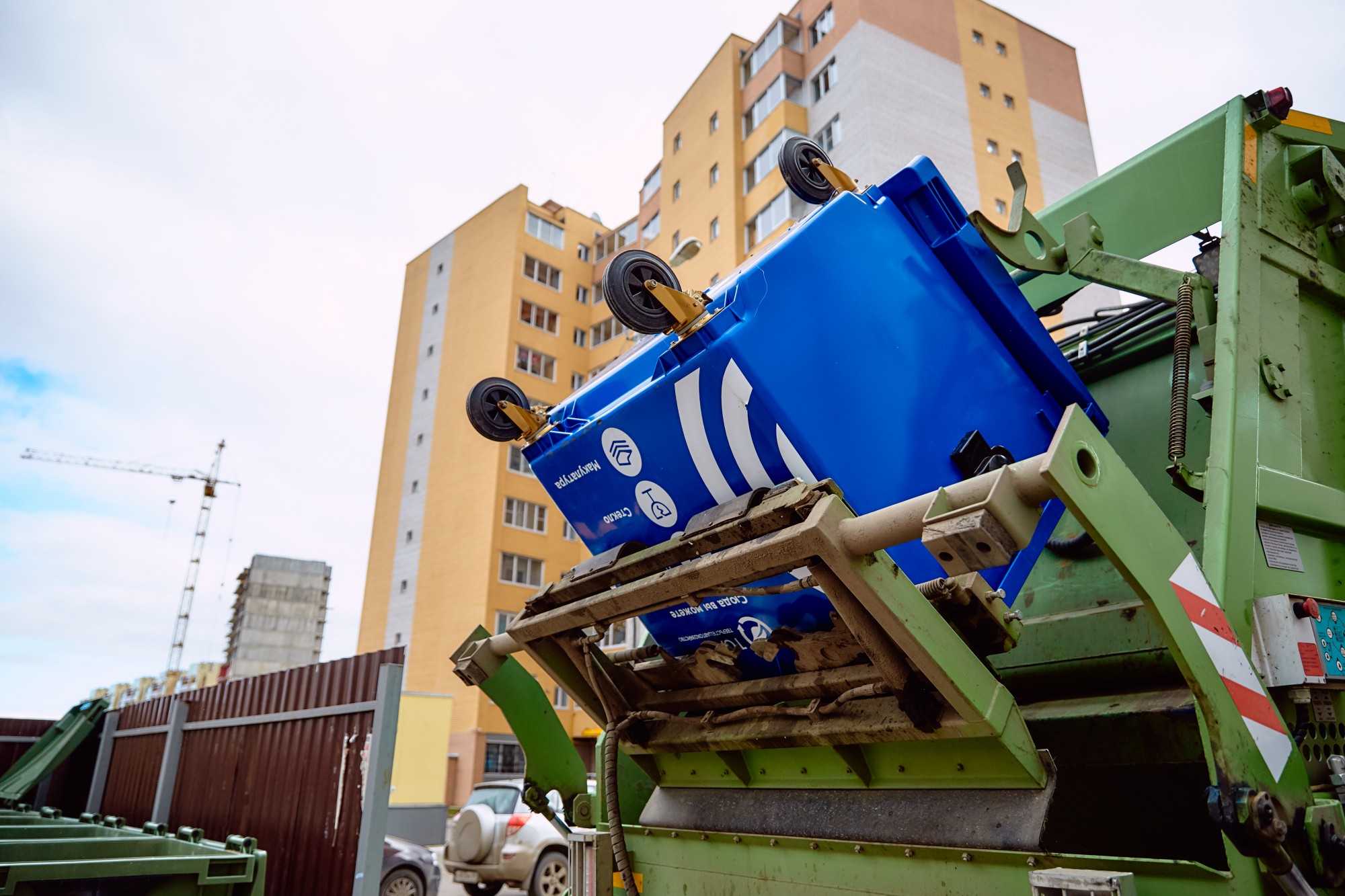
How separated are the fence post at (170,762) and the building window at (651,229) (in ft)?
90.1

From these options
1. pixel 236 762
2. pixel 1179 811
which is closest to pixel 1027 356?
pixel 1179 811

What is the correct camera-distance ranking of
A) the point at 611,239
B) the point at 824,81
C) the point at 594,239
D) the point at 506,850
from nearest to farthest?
the point at 506,850, the point at 824,81, the point at 594,239, the point at 611,239

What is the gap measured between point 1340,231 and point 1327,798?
2.02m

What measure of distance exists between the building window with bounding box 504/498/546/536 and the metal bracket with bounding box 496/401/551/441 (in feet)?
87.6

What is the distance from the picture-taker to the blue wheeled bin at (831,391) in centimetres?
245

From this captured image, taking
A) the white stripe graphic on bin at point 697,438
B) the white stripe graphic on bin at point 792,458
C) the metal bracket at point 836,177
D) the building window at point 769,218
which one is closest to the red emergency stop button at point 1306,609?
the white stripe graphic on bin at point 792,458

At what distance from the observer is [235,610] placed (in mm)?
64312

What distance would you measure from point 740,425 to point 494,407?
1140 mm

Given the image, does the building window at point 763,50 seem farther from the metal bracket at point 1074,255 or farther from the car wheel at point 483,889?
the metal bracket at point 1074,255

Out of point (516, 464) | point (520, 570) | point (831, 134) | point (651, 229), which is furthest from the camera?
point (651, 229)

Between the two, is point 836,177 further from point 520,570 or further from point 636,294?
point 520,570

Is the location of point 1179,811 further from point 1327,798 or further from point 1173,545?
point 1173,545

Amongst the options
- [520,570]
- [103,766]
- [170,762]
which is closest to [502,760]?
[520,570]

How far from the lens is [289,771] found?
18.0 feet
